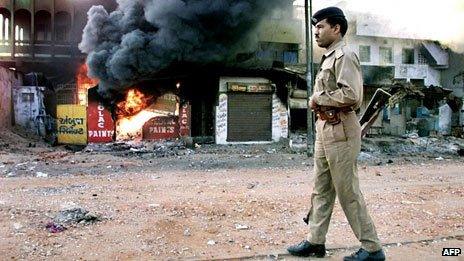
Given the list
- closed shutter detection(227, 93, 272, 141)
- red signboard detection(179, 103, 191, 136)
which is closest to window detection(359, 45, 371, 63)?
closed shutter detection(227, 93, 272, 141)

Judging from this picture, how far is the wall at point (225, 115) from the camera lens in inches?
754

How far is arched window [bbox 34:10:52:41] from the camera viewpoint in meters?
26.2

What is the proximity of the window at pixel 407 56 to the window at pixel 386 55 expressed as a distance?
40.9 inches

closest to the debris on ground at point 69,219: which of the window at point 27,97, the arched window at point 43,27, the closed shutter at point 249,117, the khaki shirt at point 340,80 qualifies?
the khaki shirt at point 340,80

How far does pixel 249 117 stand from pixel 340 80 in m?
16.6

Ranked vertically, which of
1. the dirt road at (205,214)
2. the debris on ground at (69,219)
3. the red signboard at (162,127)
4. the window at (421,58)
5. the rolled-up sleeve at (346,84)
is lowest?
the dirt road at (205,214)

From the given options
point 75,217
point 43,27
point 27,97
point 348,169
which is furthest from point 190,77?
point 348,169

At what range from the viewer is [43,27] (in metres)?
26.7

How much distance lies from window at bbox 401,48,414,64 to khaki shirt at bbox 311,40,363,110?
103 ft

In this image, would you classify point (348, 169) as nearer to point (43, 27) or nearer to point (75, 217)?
point (75, 217)

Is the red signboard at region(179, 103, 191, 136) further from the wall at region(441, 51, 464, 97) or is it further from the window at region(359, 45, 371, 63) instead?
the wall at region(441, 51, 464, 97)

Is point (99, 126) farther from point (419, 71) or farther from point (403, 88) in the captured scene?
point (419, 71)

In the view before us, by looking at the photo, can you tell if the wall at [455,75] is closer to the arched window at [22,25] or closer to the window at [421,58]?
the window at [421,58]

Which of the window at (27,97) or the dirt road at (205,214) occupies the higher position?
the window at (27,97)
